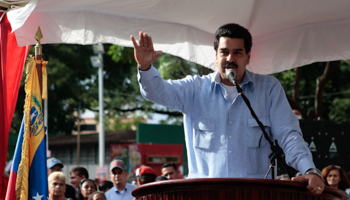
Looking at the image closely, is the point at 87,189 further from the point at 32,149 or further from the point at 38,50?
the point at 38,50

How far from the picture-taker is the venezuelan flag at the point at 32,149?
4.66m

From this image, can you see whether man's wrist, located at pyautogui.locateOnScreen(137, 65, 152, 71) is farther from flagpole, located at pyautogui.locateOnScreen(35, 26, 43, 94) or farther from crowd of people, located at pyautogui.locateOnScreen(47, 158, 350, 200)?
crowd of people, located at pyautogui.locateOnScreen(47, 158, 350, 200)

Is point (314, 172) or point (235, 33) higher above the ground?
point (235, 33)

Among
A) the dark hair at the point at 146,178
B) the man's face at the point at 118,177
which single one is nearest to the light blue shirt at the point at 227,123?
the dark hair at the point at 146,178

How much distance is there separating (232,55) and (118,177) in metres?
5.61

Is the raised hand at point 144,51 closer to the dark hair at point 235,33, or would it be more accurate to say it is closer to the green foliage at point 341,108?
the dark hair at point 235,33

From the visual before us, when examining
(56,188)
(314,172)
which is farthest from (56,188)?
(314,172)

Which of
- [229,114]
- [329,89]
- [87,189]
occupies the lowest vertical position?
[87,189]

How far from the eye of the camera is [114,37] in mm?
4734

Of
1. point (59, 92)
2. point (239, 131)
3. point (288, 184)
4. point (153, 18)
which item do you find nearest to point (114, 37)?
point (153, 18)

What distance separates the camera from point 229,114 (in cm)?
374

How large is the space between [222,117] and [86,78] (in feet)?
77.9

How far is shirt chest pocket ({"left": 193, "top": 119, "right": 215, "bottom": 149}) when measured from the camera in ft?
12.2

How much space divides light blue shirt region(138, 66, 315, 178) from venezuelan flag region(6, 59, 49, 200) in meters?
1.62
